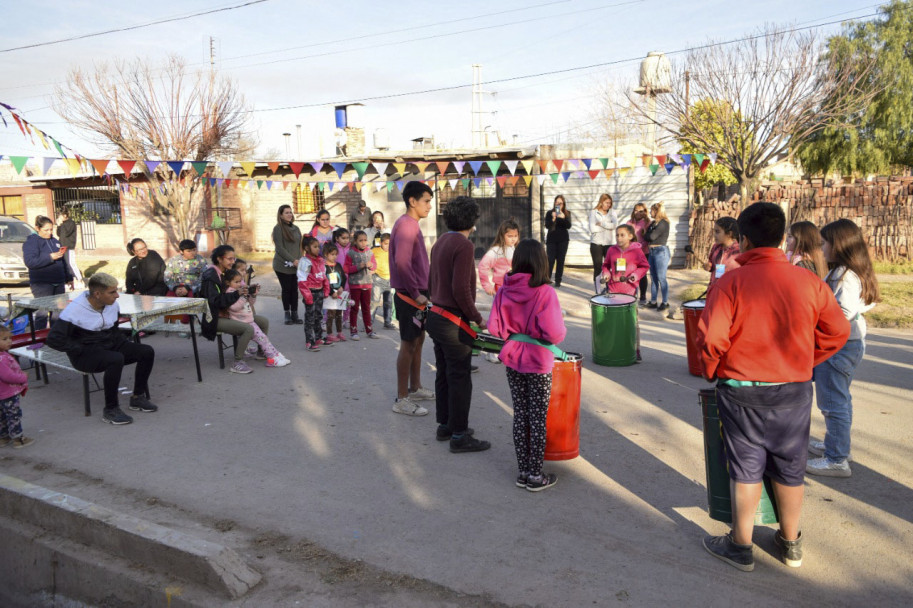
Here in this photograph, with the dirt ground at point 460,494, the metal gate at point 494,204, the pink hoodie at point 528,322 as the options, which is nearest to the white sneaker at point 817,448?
the dirt ground at point 460,494

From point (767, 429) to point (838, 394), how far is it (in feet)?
5.13

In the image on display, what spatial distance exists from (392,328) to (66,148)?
20.5ft

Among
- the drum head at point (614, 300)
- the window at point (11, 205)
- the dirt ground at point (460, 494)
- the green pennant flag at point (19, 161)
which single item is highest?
the green pennant flag at point (19, 161)

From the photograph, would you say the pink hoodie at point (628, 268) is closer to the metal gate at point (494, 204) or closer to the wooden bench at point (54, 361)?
the wooden bench at point (54, 361)

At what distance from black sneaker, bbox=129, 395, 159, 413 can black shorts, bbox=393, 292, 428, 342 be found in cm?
258

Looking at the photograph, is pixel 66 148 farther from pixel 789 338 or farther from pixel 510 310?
pixel 789 338

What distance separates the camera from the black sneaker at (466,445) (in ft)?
16.8

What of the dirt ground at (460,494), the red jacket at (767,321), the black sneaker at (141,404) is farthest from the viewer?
the black sneaker at (141,404)

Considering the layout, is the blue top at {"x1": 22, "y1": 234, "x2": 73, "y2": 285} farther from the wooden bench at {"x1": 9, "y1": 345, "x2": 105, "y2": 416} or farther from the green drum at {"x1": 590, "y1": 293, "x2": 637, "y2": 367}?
the green drum at {"x1": 590, "y1": 293, "x2": 637, "y2": 367}

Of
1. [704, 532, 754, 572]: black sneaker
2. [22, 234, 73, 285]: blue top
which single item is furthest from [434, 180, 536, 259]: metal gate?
[704, 532, 754, 572]: black sneaker

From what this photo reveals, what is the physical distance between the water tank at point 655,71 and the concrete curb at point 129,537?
67.6 ft

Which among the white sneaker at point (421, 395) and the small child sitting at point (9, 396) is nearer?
the small child sitting at point (9, 396)

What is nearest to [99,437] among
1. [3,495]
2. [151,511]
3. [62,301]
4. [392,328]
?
[3,495]

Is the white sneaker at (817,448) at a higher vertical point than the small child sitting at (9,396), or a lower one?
lower
